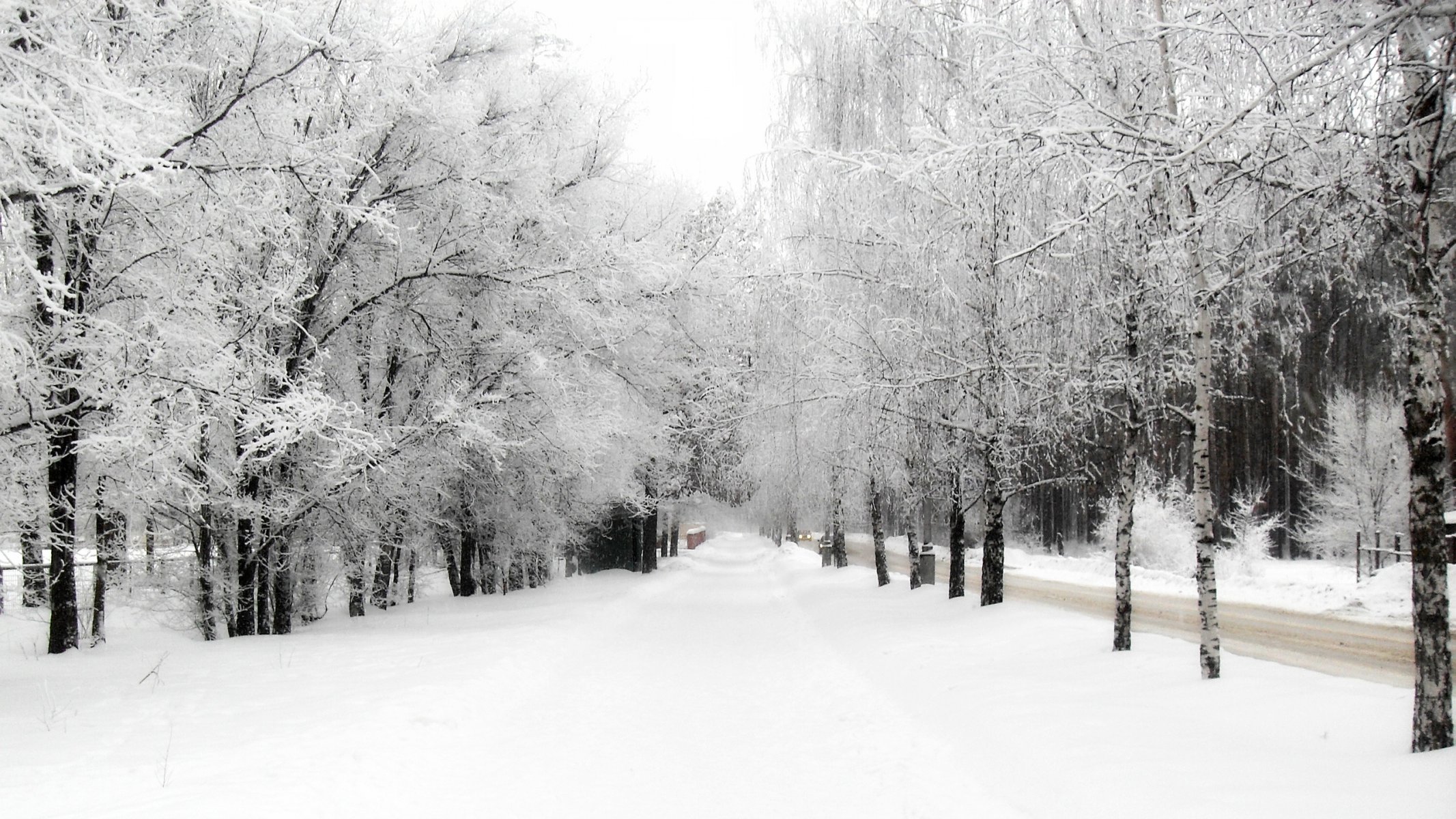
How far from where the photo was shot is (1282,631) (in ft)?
41.4

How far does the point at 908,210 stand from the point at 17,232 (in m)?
8.59

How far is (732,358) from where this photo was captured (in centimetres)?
1680

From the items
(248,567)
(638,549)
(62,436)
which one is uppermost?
(62,436)

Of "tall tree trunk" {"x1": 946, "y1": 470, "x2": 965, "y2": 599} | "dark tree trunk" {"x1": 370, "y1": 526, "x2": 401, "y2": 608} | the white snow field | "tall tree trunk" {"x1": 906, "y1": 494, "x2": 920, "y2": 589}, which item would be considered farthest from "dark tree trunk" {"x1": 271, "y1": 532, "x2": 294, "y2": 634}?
"tall tree trunk" {"x1": 906, "y1": 494, "x2": 920, "y2": 589}

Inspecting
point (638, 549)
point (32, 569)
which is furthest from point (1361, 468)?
point (32, 569)

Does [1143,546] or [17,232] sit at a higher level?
[17,232]

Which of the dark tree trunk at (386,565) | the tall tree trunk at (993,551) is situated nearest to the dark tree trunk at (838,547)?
the tall tree trunk at (993,551)

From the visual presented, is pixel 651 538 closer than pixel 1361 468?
Yes

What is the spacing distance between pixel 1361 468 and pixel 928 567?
21.5 m

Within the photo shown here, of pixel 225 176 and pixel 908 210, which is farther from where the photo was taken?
pixel 908 210

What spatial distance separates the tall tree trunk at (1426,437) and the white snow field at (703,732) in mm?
356

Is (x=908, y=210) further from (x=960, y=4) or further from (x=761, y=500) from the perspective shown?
(x=761, y=500)

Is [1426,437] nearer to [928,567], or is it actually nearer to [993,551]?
[993,551]

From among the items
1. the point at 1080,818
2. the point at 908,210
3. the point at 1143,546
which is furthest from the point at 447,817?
the point at 1143,546
